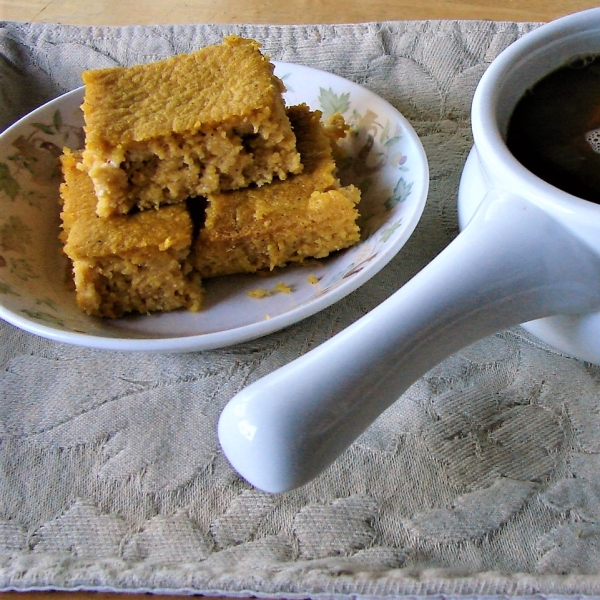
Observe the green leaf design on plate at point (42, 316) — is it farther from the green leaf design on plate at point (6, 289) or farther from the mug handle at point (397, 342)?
the mug handle at point (397, 342)

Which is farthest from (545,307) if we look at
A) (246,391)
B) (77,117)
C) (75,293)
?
(77,117)

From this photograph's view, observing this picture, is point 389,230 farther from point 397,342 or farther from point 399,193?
point 397,342

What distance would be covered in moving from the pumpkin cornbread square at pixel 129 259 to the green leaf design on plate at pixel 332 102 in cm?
23

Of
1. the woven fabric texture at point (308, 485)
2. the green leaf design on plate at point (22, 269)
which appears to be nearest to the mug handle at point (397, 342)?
the woven fabric texture at point (308, 485)

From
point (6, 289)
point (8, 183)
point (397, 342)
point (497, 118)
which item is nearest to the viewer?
point (397, 342)

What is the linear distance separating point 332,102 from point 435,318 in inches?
18.1

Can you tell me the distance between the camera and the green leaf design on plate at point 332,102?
2.48 ft

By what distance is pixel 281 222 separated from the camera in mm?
628

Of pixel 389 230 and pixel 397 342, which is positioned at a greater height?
pixel 397 342

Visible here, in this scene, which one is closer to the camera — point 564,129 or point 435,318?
point 435,318

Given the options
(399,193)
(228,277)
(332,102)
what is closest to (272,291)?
(228,277)

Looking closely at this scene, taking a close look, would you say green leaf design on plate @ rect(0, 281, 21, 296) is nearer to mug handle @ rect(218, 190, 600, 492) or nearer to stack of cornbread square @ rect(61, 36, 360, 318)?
stack of cornbread square @ rect(61, 36, 360, 318)

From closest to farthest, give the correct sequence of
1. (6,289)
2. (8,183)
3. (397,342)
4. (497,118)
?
(397,342) → (497,118) → (6,289) → (8,183)

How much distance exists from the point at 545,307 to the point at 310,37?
1.95ft
